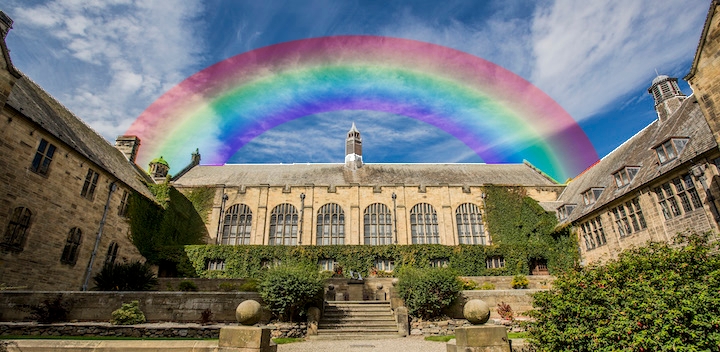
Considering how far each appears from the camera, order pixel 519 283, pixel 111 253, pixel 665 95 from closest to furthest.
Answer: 1. pixel 519 283
2. pixel 111 253
3. pixel 665 95

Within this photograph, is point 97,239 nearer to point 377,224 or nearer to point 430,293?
point 430,293

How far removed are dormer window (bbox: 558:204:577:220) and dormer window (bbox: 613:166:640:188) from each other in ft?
21.4

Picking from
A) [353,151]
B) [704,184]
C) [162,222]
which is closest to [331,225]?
[353,151]

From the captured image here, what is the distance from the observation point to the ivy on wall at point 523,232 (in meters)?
30.3

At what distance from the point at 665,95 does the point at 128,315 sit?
117ft

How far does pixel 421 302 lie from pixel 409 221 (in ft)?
64.7

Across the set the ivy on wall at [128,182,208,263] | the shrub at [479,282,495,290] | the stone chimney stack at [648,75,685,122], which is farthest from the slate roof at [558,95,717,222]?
the ivy on wall at [128,182,208,263]

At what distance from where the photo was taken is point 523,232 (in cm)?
3409

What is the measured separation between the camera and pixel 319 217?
36.0 meters

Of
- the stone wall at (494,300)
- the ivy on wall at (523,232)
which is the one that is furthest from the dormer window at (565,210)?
the stone wall at (494,300)

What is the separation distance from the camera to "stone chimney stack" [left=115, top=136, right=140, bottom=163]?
3441cm

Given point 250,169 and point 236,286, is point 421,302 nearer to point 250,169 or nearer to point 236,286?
point 236,286

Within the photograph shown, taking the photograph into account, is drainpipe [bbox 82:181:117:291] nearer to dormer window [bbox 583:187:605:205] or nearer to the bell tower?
the bell tower

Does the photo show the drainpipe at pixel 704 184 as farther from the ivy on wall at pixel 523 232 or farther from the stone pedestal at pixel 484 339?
the stone pedestal at pixel 484 339
